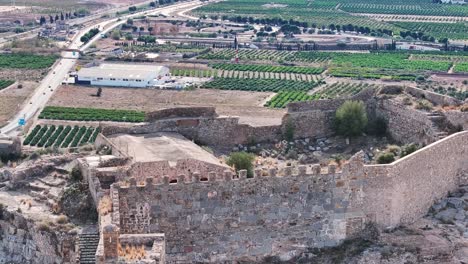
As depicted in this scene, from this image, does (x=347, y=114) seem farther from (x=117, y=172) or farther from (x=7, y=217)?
(x=7, y=217)

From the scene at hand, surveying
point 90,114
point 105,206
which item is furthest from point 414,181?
point 90,114

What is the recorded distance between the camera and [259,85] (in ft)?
335

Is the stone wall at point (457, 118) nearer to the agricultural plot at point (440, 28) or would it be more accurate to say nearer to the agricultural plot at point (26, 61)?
the agricultural plot at point (26, 61)

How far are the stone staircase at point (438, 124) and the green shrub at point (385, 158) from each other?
7.37 feet

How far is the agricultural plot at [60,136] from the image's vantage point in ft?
234

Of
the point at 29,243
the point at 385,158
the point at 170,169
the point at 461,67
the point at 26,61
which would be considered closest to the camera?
the point at 29,243

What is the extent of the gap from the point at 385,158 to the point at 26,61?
88.8 m

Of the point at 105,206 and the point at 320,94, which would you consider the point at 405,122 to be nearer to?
the point at 105,206

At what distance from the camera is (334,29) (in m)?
151

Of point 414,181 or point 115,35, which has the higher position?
point 414,181

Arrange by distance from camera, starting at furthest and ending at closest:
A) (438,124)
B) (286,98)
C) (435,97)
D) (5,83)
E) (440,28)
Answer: (440,28)
(5,83)
(286,98)
(435,97)
(438,124)

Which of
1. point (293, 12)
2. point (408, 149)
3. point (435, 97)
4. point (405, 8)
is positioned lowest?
point (293, 12)

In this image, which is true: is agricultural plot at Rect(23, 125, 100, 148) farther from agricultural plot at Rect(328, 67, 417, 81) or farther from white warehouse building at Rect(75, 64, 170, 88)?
agricultural plot at Rect(328, 67, 417, 81)

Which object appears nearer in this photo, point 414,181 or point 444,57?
point 414,181
